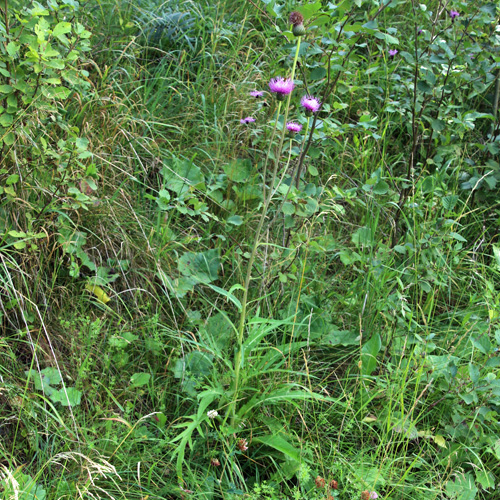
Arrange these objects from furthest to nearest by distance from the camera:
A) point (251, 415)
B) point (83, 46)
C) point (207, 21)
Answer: point (207, 21) → point (83, 46) → point (251, 415)

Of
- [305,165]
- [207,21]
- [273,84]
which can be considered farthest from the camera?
[207,21]

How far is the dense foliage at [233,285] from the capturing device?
5.42 feet

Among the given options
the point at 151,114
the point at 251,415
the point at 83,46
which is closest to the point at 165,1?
the point at 151,114

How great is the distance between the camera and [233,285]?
1933 millimetres

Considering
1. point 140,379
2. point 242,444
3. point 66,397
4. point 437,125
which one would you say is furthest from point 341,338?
point 437,125

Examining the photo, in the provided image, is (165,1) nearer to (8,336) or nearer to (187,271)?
(187,271)

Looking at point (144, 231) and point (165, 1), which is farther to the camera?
point (165, 1)

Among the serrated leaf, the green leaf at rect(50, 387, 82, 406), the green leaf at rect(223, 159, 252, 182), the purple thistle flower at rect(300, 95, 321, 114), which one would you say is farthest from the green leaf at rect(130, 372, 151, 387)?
the purple thistle flower at rect(300, 95, 321, 114)

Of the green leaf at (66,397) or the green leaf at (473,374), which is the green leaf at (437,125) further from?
the green leaf at (66,397)

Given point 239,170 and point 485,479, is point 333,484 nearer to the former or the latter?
point 485,479

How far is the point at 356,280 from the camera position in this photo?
2.13 m

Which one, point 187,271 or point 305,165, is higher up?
point 305,165

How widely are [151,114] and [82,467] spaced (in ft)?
5.28

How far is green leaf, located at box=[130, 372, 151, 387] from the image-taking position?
1775 mm
